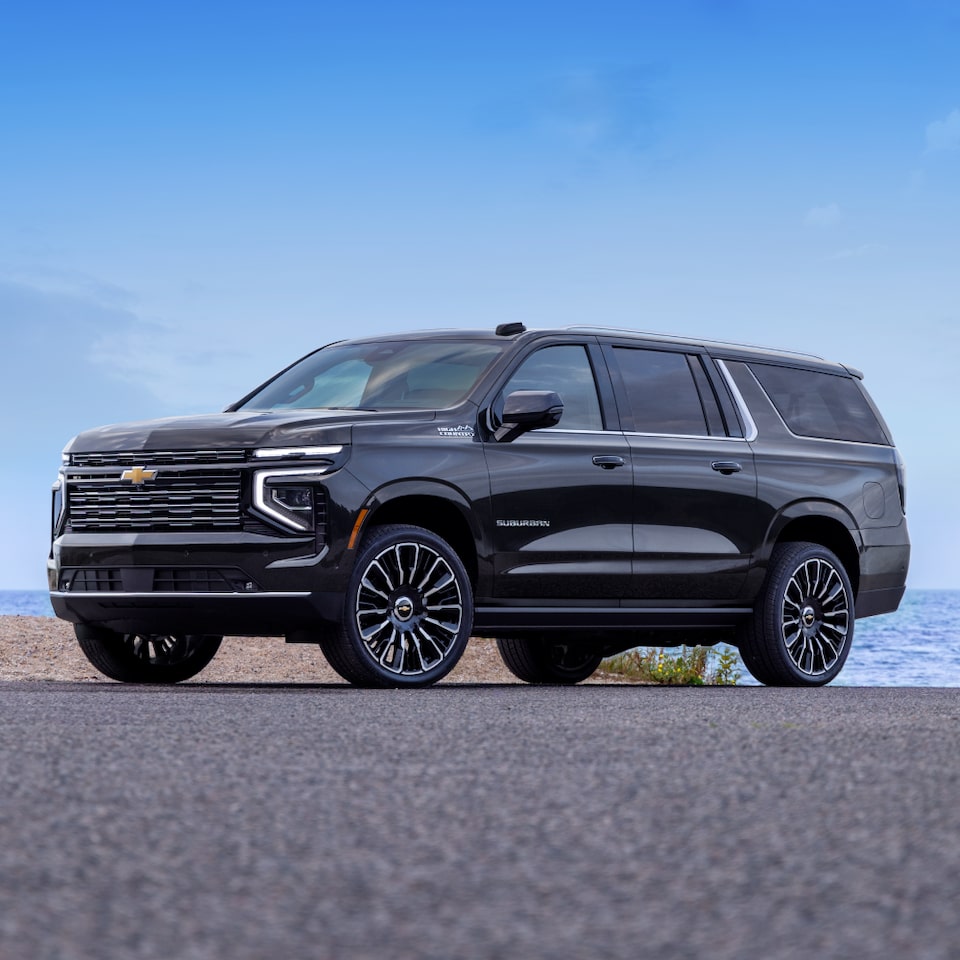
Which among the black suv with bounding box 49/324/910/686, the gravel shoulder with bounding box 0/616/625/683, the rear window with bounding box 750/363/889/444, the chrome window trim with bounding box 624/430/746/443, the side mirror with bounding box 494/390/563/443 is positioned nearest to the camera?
the black suv with bounding box 49/324/910/686

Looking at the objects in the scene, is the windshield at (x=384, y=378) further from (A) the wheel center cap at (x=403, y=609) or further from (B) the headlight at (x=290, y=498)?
(A) the wheel center cap at (x=403, y=609)

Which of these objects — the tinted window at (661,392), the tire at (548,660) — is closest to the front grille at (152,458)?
the tinted window at (661,392)

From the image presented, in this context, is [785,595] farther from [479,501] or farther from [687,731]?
[687,731]

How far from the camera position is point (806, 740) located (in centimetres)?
619

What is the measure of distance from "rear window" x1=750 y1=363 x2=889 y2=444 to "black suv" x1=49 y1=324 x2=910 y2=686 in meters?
0.02

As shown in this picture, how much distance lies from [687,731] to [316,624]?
3285mm

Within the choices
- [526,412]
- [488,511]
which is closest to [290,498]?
[488,511]

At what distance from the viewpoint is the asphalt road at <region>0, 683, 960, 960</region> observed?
128 inches

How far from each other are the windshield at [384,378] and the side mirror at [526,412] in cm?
36

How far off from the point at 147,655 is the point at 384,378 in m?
2.46

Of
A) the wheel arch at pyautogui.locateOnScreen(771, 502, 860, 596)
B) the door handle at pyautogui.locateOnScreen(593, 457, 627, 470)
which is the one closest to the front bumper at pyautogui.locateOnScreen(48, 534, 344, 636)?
the door handle at pyautogui.locateOnScreen(593, 457, 627, 470)

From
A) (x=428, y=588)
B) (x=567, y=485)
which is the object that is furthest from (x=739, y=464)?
(x=428, y=588)

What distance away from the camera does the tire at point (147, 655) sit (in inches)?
428

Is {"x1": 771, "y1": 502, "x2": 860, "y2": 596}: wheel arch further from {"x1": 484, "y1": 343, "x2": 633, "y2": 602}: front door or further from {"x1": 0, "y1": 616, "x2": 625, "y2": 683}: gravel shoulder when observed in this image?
{"x1": 0, "y1": 616, "x2": 625, "y2": 683}: gravel shoulder
